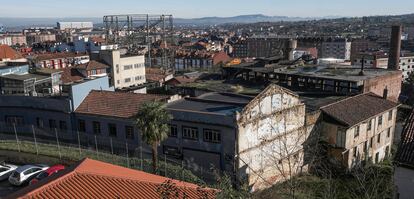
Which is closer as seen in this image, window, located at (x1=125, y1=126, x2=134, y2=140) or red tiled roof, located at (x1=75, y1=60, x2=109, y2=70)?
window, located at (x1=125, y1=126, x2=134, y2=140)

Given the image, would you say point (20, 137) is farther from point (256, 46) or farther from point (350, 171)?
point (256, 46)

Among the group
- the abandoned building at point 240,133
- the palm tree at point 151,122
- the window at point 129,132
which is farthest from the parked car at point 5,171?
the abandoned building at point 240,133

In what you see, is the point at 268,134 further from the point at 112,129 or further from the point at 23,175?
the point at 23,175

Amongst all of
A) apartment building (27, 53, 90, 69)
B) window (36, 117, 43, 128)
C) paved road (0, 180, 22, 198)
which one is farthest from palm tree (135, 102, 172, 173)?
apartment building (27, 53, 90, 69)

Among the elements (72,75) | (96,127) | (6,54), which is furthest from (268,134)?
(6,54)

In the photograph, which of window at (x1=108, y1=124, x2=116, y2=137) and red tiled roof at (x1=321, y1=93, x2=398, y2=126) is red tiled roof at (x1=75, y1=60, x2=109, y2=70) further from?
red tiled roof at (x1=321, y1=93, x2=398, y2=126)

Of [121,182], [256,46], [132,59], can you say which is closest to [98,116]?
[121,182]
